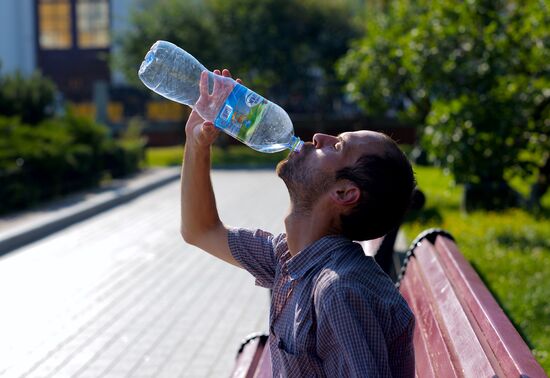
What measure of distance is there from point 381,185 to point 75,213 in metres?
11.8

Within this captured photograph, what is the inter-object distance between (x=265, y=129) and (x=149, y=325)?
14.2ft

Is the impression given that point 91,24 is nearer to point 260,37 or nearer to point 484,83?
point 260,37

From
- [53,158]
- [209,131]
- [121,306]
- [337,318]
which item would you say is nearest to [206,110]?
[209,131]

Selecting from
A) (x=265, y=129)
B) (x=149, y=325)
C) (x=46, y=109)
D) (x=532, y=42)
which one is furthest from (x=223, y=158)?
(x=265, y=129)

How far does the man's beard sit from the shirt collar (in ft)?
0.41

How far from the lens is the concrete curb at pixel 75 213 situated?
36.9 feet

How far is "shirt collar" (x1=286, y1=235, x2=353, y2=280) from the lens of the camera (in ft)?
8.21

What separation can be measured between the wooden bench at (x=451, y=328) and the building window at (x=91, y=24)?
44701mm

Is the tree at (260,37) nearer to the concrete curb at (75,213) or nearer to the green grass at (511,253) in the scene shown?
the concrete curb at (75,213)

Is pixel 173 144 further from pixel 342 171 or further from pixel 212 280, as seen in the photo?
pixel 342 171

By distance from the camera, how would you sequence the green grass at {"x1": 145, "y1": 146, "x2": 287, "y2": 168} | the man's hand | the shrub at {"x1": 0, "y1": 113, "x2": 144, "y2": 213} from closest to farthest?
1. the man's hand
2. the shrub at {"x1": 0, "y1": 113, "x2": 144, "y2": 213}
3. the green grass at {"x1": 145, "y1": 146, "x2": 287, "y2": 168}

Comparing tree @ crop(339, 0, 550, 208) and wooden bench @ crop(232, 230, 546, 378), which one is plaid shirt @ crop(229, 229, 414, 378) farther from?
tree @ crop(339, 0, 550, 208)

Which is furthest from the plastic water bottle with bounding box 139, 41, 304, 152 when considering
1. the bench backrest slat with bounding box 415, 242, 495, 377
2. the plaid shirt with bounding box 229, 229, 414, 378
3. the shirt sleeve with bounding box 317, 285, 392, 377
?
the bench backrest slat with bounding box 415, 242, 495, 377

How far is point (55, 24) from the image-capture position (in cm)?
4806
